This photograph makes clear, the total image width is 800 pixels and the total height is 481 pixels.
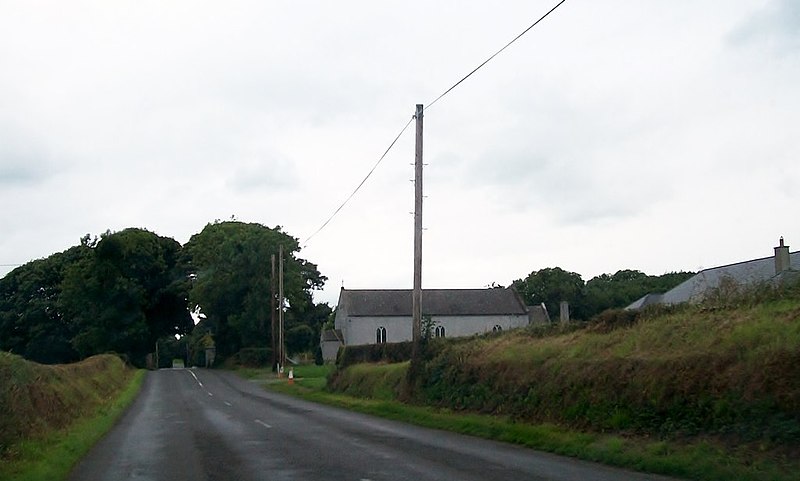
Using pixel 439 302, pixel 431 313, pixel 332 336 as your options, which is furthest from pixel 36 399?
pixel 332 336

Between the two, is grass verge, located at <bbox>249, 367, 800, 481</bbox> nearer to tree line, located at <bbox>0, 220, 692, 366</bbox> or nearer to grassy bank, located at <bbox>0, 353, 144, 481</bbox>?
grassy bank, located at <bbox>0, 353, 144, 481</bbox>

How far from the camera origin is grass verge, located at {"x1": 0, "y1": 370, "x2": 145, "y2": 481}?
14180mm

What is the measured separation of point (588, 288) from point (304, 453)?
84755mm

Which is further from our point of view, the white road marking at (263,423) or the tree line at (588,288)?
the tree line at (588,288)

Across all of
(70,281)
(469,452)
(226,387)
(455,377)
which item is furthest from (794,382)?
(70,281)

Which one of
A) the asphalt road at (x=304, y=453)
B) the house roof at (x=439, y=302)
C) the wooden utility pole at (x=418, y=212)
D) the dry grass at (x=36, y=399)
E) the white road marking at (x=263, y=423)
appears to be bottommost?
the asphalt road at (x=304, y=453)

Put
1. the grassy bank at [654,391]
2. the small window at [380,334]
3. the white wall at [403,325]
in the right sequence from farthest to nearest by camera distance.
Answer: the small window at [380,334]
the white wall at [403,325]
the grassy bank at [654,391]

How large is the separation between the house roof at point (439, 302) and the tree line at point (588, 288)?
546cm

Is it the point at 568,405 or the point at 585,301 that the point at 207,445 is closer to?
the point at 568,405

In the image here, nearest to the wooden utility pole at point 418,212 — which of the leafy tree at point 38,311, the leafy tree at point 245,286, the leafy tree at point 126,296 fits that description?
the leafy tree at point 38,311

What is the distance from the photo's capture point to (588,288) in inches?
3885

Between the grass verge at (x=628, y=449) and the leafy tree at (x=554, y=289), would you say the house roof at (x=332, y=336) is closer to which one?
the leafy tree at (x=554, y=289)

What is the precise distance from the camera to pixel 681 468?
13.4m

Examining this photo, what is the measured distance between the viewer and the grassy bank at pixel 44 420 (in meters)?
15.2
